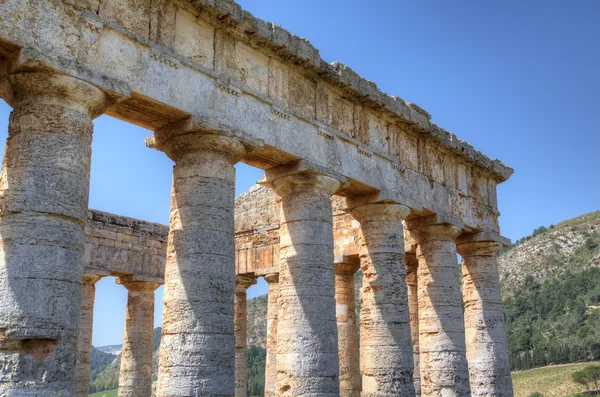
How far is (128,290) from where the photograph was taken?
71.4ft

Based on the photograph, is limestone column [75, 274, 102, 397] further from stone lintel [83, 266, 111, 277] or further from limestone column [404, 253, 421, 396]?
limestone column [404, 253, 421, 396]

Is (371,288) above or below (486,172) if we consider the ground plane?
below

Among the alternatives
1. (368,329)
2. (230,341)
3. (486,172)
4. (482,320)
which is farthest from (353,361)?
(230,341)

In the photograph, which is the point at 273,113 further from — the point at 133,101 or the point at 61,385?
the point at 61,385

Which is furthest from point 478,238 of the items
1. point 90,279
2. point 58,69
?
point 58,69

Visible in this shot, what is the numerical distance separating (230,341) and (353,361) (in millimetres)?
10101

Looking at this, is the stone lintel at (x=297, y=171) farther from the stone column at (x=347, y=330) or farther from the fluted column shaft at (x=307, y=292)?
the stone column at (x=347, y=330)

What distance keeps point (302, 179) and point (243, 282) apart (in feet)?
30.4

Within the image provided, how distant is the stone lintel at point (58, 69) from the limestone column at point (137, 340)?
12.4 m

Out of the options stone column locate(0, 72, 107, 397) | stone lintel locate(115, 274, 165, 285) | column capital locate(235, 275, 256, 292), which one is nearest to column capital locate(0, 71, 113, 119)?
stone column locate(0, 72, 107, 397)

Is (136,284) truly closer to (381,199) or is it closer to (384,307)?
(384,307)

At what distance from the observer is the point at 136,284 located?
2153 cm

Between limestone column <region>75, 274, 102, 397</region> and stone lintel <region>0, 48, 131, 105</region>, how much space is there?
11390 mm

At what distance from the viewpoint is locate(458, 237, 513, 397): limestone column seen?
18.8m
